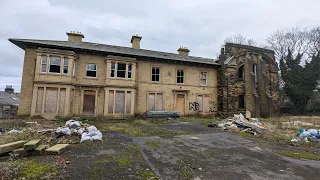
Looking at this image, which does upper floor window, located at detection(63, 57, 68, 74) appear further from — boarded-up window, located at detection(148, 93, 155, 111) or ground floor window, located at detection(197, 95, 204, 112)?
ground floor window, located at detection(197, 95, 204, 112)

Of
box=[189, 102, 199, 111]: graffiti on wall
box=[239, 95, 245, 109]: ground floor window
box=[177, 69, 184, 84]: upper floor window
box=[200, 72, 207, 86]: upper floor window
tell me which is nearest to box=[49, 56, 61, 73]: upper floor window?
box=[177, 69, 184, 84]: upper floor window

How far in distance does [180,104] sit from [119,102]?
6.72 meters

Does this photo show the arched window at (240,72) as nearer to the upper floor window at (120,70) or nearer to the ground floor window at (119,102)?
the upper floor window at (120,70)

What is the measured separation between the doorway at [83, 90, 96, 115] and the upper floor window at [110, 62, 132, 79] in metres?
2.64

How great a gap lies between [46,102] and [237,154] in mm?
15238

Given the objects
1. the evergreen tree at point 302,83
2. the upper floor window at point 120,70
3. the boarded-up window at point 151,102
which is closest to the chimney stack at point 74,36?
the upper floor window at point 120,70

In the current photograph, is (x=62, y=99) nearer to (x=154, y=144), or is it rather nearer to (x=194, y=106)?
(x=154, y=144)

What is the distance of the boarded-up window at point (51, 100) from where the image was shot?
15.2 meters


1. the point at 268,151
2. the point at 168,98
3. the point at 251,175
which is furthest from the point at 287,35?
the point at 251,175

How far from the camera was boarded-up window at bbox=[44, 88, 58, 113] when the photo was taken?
1517 centimetres

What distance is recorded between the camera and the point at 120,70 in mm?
17562

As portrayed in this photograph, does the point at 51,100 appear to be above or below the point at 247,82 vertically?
below

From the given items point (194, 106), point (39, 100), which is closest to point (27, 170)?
point (39, 100)

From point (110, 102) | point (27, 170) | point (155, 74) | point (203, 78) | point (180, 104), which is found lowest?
point (27, 170)
